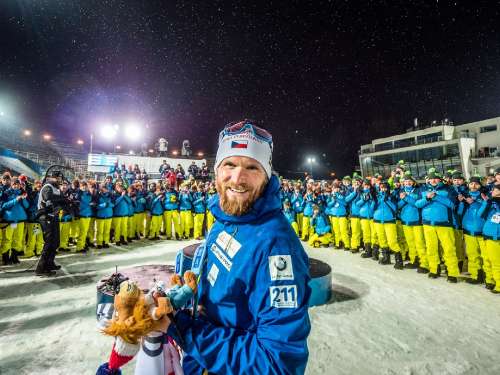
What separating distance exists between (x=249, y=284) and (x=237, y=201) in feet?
1.45

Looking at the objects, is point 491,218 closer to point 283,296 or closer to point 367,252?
point 367,252

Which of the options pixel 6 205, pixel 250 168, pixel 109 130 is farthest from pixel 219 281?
pixel 109 130

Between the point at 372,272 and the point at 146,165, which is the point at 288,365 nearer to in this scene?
the point at 372,272

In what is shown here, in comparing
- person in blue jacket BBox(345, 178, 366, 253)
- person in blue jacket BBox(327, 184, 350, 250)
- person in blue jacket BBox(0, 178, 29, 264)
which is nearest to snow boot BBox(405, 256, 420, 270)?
person in blue jacket BBox(345, 178, 366, 253)

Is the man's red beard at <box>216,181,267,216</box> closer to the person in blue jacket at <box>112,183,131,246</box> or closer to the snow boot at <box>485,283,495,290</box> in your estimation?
the snow boot at <box>485,283,495,290</box>

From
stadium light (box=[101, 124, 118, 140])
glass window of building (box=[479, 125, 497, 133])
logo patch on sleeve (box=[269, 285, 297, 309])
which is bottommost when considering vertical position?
logo patch on sleeve (box=[269, 285, 297, 309])

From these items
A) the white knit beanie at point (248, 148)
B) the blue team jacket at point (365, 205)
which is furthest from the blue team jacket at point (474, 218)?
the white knit beanie at point (248, 148)

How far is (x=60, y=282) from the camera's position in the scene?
6078 mm

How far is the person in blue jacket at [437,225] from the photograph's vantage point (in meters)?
6.27

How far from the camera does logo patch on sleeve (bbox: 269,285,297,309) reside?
1.11 m

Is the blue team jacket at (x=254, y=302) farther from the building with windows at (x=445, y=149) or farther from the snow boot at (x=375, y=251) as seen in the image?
the building with windows at (x=445, y=149)

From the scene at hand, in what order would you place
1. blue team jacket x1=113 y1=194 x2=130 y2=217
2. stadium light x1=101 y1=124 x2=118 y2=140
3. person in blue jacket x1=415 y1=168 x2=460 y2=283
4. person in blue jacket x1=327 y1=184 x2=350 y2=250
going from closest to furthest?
person in blue jacket x1=415 y1=168 x2=460 y2=283 < person in blue jacket x1=327 y1=184 x2=350 y2=250 < blue team jacket x1=113 y1=194 x2=130 y2=217 < stadium light x1=101 y1=124 x2=118 y2=140

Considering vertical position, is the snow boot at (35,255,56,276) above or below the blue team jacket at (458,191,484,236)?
below

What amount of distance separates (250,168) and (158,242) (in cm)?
1111
